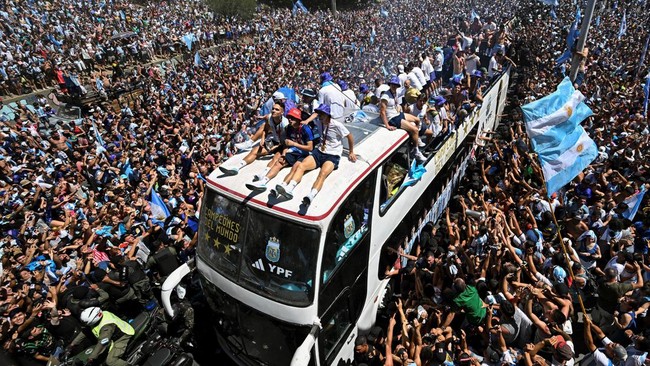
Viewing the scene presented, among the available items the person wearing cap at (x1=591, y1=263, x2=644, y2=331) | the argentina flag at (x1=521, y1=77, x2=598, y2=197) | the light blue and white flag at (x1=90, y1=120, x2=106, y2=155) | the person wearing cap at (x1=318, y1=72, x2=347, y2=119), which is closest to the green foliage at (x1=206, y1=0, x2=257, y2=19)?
the light blue and white flag at (x1=90, y1=120, x2=106, y2=155)

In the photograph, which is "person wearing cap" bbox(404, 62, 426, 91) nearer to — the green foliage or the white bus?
the white bus

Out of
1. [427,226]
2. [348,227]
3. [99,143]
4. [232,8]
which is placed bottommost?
[99,143]

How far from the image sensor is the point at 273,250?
→ 14.0 ft

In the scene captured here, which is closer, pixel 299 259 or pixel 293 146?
pixel 299 259

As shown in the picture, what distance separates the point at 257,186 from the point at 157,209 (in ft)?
13.9

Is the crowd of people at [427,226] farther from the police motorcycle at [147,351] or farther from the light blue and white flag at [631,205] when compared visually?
the police motorcycle at [147,351]

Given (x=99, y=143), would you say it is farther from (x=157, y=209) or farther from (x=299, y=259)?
(x=299, y=259)

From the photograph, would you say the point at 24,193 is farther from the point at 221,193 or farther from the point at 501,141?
the point at 501,141

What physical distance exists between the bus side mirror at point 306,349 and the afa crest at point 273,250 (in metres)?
0.82

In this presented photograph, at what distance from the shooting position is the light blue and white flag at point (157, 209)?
7.66 m

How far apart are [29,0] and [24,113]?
19.6 meters

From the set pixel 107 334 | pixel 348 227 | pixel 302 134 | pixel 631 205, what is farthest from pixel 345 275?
pixel 631 205

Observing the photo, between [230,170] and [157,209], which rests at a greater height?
[230,170]

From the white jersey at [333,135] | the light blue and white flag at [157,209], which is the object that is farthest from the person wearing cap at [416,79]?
the light blue and white flag at [157,209]
